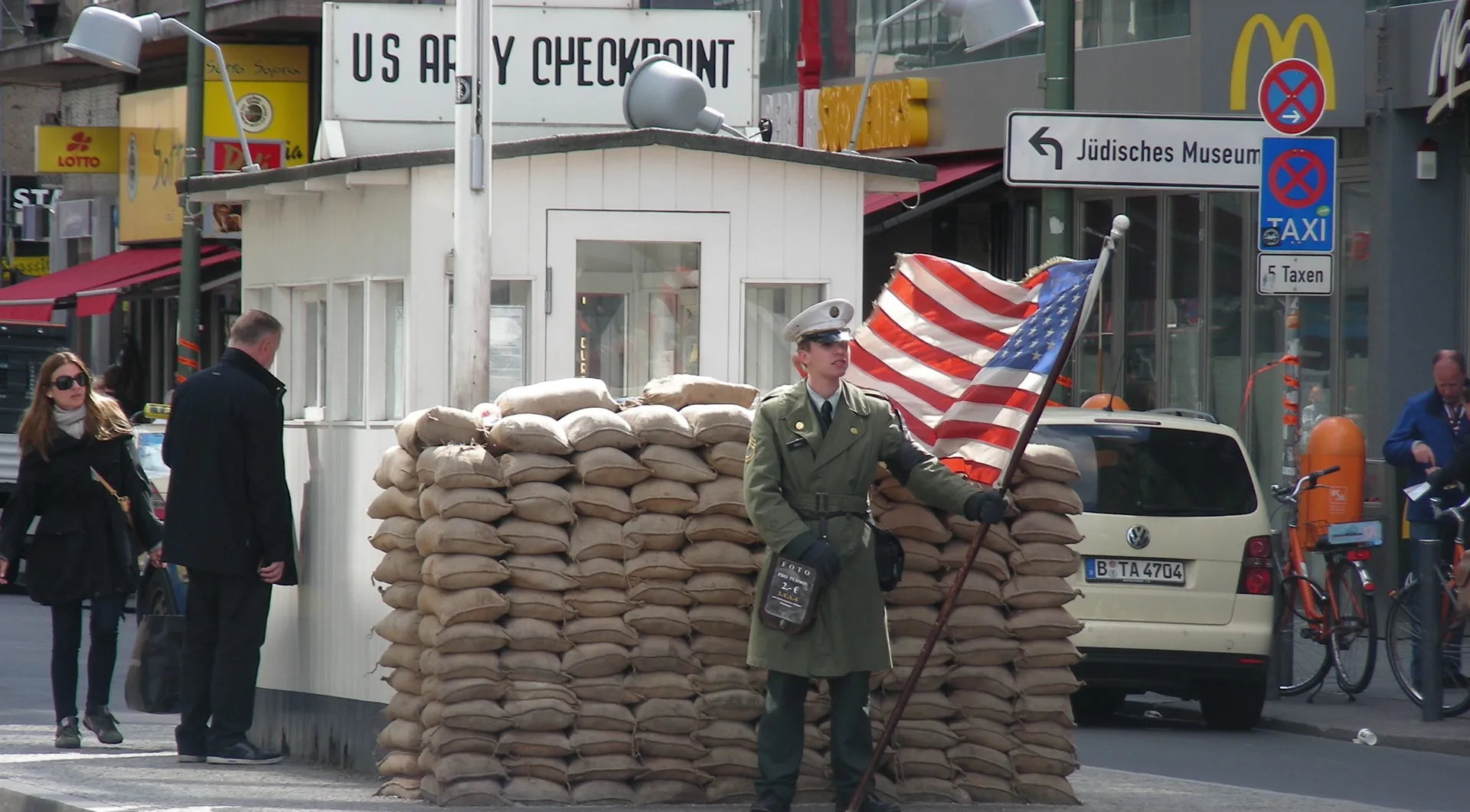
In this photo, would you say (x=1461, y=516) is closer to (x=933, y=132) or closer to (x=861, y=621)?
(x=861, y=621)

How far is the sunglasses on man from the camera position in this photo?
10297mm

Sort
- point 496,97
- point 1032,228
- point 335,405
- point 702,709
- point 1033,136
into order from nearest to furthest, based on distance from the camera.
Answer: point 702,709 → point 335,405 → point 496,97 → point 1033,136 → point 1032,228

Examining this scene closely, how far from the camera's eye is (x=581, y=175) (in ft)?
29.8

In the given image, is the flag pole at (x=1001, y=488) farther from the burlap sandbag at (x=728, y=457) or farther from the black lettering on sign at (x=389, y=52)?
the black lettering on sign at (x=389, y=52)

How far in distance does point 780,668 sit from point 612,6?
172 inches

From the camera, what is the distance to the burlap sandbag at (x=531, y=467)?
26.0ft

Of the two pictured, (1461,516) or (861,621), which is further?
(1461,516)

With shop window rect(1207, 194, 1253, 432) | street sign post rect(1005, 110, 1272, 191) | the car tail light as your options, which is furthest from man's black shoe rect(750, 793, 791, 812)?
shop window rect(1207, 194, 1253, 432)

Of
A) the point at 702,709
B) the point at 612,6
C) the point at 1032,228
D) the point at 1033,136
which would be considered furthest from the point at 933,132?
the point at 702,709

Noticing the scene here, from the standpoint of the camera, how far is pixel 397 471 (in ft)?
27.0

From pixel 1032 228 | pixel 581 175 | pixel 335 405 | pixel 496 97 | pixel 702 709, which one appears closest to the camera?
pixel 702 709

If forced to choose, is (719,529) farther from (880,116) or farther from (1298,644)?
(880,116)

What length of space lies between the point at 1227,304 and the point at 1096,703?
768 centimetres

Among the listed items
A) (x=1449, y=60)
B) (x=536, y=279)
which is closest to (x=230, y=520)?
(x=536, y=279)
